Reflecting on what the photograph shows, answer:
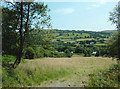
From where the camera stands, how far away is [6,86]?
6414 millimetres

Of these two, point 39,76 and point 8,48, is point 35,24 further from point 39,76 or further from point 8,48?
point 39,76

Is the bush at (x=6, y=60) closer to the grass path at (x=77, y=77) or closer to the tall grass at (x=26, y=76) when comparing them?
the tall grass at (x=26, y=76)

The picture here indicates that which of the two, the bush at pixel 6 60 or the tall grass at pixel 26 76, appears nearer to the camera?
the tall grass at pixel 26 76

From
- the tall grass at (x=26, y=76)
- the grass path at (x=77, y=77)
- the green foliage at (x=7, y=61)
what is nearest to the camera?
the tall grass at (x=26, y=76)

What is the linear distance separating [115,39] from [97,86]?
18.6ft

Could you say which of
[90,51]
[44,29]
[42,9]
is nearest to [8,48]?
[44,29]

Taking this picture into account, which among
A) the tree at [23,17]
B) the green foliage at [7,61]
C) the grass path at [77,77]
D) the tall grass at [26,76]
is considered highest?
the tree at [23,17]

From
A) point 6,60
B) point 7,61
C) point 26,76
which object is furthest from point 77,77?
point 6,60

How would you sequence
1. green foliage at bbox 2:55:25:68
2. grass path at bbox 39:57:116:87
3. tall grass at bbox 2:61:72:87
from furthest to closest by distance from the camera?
green foliage at bbox 2:55:25:68 < grass path at bbox 39:57:116:87 < tall grass at bbox 2:61:72:87

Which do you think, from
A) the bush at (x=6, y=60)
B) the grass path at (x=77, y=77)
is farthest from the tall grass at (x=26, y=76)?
the bush at (x=6, y=60)

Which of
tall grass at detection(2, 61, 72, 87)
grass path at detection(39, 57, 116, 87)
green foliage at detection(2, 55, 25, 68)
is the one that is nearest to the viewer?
tall grass at detection(2, 61, 72, 87)

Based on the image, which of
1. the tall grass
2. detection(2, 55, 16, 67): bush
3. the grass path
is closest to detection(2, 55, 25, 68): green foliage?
detection(2, 55, 16, 67): bush

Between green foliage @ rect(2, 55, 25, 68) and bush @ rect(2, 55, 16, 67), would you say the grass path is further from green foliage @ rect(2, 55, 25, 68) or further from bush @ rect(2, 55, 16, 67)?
bush @ rect(2, 55, 16, 67)

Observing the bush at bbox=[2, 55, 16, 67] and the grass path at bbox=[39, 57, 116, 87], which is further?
the bush at bbox=[2, 55, 16, 67]
